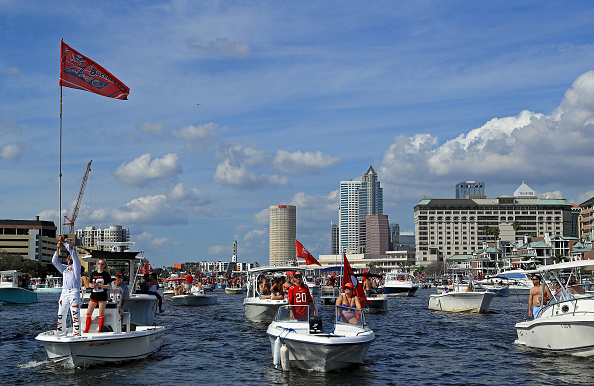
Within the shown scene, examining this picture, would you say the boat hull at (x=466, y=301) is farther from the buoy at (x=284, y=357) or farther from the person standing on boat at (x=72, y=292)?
the person standing on boat at (x=72, y=292)

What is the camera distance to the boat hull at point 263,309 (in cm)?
3397

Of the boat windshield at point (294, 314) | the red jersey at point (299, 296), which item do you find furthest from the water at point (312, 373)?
the red jersey at point (299, 296)

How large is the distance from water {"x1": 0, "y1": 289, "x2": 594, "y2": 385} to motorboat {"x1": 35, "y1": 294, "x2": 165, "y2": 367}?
315 millimetres

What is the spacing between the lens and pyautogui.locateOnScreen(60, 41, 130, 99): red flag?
2577 cm

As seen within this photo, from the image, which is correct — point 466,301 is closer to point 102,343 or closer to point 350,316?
point 350,316

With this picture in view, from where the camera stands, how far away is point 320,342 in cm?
1688

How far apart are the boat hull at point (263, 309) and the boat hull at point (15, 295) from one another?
97.5ft

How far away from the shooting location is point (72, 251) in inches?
686

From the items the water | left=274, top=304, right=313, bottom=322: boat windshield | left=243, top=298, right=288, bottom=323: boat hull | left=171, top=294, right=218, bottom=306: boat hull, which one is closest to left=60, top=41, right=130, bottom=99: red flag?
the water

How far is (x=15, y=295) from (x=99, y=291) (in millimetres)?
42259

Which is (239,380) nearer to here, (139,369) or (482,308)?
(139,369)

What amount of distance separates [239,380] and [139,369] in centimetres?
323

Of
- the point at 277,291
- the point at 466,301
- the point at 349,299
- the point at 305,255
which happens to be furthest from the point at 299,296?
the point at 466,301

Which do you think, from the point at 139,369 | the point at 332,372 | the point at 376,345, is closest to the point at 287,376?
the point at 332,372
